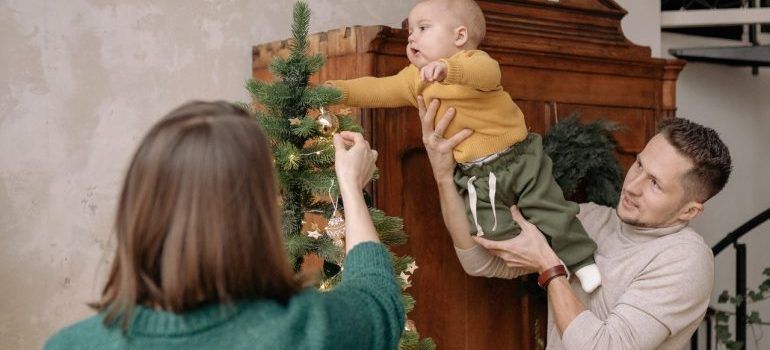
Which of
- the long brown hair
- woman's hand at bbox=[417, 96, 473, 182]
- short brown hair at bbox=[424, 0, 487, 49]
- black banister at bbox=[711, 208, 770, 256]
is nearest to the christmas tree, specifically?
woman's hand at bbox=[417, 96, 473, 182]

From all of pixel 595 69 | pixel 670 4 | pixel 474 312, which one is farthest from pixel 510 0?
pixel 670 4

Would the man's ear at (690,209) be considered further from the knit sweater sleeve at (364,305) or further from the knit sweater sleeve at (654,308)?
the knit sweater sleeve at (364,305)

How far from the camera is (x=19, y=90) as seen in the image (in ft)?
8.59

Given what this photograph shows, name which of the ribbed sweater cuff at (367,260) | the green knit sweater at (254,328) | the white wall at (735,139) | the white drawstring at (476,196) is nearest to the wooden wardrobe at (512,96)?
the white drawstring at (476,196)

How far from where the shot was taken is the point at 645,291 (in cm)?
231

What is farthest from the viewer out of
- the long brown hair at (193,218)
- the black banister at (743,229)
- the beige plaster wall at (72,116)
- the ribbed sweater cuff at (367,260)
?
the black banister at (743,229)

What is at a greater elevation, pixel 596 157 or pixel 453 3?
pixel 453 3

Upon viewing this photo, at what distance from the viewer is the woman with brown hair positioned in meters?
1.25

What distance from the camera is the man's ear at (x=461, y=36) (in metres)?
2.33

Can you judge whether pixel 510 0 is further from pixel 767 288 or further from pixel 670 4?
pixel 767 288

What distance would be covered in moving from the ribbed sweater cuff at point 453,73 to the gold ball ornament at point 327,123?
0.96ft

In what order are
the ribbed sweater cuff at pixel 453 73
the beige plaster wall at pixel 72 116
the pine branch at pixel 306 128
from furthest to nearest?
1. the beige plaster wall at pixel 72 116
2. the ribbed sweater cuff at pixel 453 73
3. the pine branch at pixel 306 128

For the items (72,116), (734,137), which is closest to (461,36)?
(72,116)

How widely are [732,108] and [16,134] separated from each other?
11.2ft
